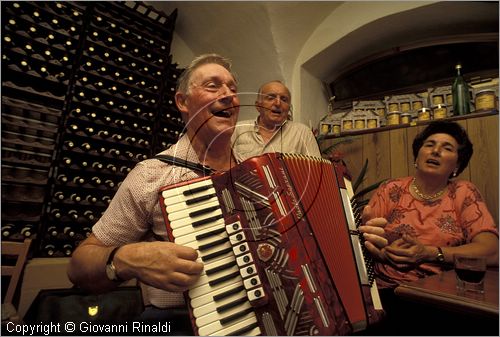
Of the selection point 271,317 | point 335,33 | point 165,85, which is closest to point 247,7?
point 335,33

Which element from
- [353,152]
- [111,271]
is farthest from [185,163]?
[353,152]

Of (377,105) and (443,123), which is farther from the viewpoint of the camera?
(377,105)

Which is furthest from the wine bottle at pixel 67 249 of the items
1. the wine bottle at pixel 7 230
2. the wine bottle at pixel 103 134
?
the wine bottle at pixel 103 134

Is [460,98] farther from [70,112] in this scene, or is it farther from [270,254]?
[70,112]

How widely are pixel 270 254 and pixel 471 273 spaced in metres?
0.63

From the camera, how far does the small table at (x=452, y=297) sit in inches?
28.4

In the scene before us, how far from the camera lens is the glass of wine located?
0.83 meters

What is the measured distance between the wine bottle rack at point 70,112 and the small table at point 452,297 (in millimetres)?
2096

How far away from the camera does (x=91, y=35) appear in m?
2.20

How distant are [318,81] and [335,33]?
52cm

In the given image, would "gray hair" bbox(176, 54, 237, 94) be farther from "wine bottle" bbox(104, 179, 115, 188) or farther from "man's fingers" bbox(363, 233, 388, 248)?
"wine bottle" bbox(104, 179, 115, 188)

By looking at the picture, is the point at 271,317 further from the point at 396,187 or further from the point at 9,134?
the point at 9,134

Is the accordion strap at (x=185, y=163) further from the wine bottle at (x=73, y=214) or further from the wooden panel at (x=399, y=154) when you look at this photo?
the wooden panel at (x=399, y=154)

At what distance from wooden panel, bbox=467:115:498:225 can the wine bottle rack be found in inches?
96.5
